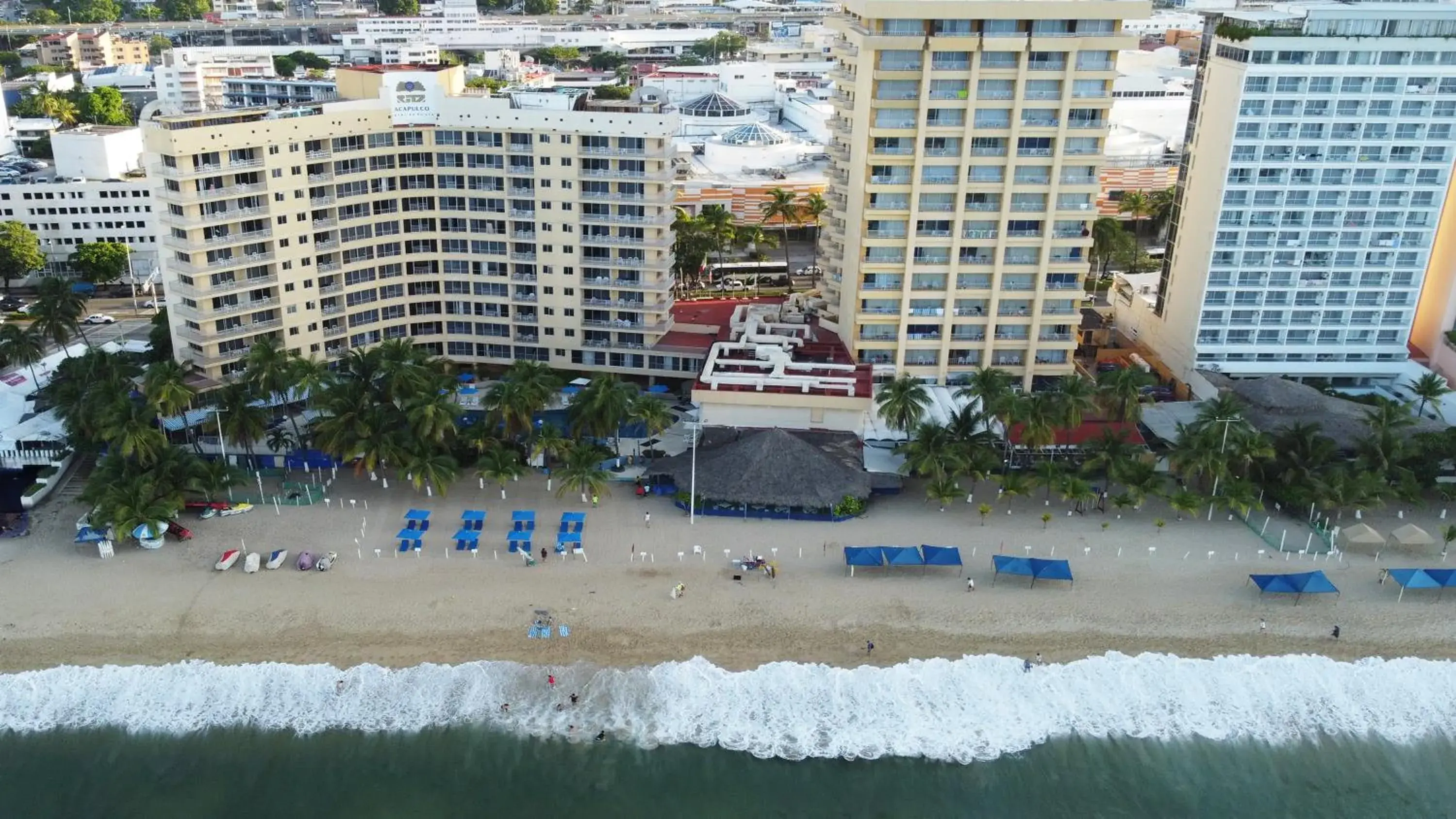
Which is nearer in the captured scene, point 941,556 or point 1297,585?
point 1297,585

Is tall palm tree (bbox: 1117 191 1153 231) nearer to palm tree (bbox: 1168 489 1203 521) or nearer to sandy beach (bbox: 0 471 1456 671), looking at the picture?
sandy beach (bbox: 0 471 1456 671)

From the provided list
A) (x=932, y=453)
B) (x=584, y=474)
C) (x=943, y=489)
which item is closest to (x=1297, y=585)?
(x=943, y=489)

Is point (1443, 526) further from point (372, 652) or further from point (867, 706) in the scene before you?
point (372, 652)

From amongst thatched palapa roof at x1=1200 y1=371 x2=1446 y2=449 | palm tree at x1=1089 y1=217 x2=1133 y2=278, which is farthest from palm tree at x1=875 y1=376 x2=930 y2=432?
palm tree at x1=1089 y1=217 x2=1133 y2=278

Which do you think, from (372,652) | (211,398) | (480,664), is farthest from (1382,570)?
(211,398)

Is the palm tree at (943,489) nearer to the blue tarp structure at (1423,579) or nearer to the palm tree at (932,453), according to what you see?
the palm tree at (932,453)

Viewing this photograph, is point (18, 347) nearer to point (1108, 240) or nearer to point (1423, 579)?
point (1108, 240)
